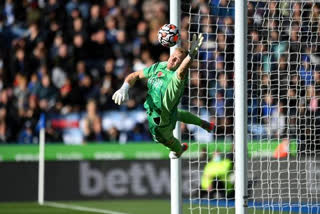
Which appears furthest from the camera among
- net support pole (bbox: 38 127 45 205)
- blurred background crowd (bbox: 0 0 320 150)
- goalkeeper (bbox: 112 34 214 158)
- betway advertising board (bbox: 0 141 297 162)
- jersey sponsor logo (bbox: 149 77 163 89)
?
blurred background crowd (bbox: 0 0 320 150)

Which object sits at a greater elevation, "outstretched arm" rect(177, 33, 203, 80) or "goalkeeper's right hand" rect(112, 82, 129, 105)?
"outstretched arm" rect(177, 33, 203, 80)

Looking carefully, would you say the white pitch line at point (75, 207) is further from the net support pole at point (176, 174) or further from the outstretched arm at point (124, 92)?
the outstretched arm at point (124, 92)

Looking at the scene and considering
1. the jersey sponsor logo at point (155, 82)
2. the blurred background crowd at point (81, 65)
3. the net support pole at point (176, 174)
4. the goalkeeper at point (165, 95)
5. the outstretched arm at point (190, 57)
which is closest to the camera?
the outstretched arm at point (190, 57)

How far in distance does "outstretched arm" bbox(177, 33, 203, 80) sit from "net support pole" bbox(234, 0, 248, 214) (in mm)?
810

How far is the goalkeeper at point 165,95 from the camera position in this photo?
1189cm

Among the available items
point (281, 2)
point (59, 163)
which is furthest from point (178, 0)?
point (59, 163)

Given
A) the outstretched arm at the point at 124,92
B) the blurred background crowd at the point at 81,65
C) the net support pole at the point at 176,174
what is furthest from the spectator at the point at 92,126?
the outstretched arm at the point at 124,92

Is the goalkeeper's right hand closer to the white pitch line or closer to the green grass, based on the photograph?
the green grass

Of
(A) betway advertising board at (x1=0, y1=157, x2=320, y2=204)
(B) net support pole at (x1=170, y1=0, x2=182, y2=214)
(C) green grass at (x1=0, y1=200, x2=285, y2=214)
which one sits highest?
(B) net support pole at (x1=170, y1=0, x2=182, y2=214)

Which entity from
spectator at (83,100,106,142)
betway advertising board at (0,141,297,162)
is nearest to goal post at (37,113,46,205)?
betway advertising board at (0,141,297,162)

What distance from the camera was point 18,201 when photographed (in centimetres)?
2181

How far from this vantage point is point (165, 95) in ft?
39.5

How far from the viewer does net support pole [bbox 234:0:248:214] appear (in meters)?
11.9

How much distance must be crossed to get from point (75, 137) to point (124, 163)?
1333 mm
